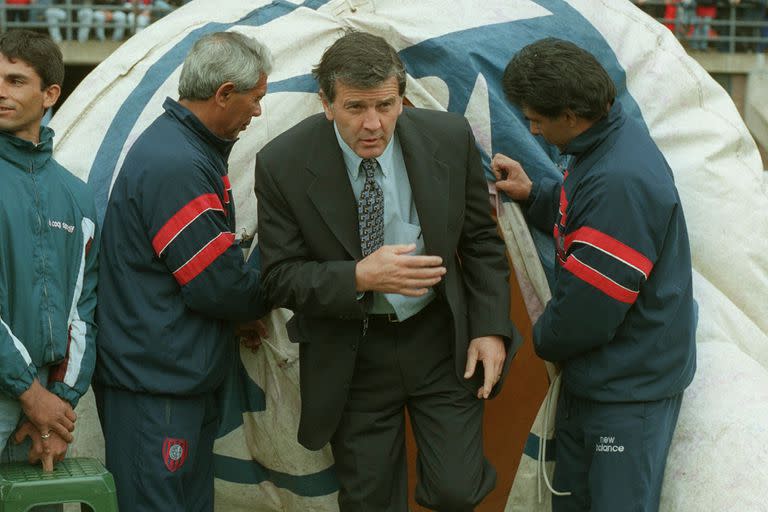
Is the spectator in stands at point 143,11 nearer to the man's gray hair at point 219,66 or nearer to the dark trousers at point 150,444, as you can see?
the man's gray hair at point 219,66

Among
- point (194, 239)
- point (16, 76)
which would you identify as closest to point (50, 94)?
point (16, 76)

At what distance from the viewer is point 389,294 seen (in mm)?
3625

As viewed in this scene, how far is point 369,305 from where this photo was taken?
366 centimetres

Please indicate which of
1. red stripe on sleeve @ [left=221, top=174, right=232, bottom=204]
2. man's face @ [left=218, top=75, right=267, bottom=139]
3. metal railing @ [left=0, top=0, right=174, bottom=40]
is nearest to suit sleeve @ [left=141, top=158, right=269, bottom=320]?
red stripe on sleeve @ [left=221, top=174, right=232, bottom=204]

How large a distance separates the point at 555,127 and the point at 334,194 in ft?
2.37

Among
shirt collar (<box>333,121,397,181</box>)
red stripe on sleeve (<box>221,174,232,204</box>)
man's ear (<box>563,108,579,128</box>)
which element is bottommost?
red stripe on sleeve (<box>221,174,232,204</box>)

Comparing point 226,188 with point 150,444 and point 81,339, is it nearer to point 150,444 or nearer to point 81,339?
point 81,339

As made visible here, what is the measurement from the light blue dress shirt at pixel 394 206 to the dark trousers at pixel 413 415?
0.32 feet

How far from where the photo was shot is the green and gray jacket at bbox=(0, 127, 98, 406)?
11.7ft

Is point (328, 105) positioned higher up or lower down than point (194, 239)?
higher up

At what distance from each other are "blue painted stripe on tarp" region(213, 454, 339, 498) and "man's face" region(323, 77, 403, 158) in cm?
137

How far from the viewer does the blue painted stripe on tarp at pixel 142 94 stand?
439 centimetres

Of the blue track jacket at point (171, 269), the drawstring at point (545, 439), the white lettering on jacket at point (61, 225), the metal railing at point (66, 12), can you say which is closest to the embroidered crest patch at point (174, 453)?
the blue track jacket at point (171, 269)

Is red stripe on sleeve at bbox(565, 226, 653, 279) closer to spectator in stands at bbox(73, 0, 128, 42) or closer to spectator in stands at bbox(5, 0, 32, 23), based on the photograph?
spectator in stands at bbox(73, 0, 128, 42)
